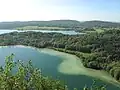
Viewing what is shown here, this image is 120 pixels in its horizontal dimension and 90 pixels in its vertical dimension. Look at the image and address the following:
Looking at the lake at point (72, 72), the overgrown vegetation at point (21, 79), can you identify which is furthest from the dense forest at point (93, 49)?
the overgrown vegetation at point (21, 79)

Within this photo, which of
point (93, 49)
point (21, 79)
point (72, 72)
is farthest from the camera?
point (93, 49)

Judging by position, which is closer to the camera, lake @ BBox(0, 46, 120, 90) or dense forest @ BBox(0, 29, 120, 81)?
lake @ BBox(0, 46, 120, 90)

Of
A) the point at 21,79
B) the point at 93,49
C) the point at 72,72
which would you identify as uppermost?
the point at 21,79

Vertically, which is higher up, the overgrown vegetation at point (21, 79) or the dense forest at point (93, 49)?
the overgrown vegetation at point (21, 79)

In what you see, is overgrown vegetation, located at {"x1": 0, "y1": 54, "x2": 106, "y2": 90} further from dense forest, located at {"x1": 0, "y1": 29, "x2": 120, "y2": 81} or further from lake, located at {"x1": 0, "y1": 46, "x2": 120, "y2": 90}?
dense forest, located at {"x1": 0, "y1": 29, "x2": 120, "y2": 81}

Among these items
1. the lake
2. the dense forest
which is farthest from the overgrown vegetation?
the dense forest

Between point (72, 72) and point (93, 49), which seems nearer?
point (72, 72)


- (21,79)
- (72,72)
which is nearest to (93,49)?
(72,72)

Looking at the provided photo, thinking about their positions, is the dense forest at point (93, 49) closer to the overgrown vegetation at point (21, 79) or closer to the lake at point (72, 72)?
the lake at point (72, 72)

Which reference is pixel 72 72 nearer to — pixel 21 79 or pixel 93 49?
pixel 93 49

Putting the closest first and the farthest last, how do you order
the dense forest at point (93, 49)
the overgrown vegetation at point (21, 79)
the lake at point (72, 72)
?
1. the overgrown vegetation at point (21, 79)
2. the lake at point (72, 72)
3. the dense forest at point (93, 49)

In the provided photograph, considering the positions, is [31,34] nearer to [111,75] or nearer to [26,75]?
[111,75]
